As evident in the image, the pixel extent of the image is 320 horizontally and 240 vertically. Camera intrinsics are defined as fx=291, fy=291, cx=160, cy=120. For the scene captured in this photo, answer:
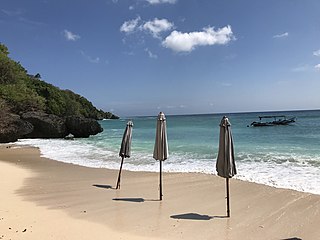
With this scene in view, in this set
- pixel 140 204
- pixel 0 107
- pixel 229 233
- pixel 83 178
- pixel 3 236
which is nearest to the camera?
pixel 3 236

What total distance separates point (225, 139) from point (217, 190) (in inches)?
123

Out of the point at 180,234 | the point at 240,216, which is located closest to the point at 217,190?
the point at 240,216

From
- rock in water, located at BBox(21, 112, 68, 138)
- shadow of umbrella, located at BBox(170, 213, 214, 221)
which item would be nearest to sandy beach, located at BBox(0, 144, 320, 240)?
shadow of umbrella, located at BBox(170, 213, 214, 221)

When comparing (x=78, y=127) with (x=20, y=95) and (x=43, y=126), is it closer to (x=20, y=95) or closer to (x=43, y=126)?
(x=43, y=126)

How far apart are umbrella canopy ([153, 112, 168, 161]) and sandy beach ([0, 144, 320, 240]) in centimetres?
128

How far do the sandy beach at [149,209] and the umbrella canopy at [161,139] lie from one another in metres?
1.28

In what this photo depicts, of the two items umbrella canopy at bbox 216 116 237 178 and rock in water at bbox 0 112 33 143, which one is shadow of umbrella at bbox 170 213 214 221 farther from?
rock in water at bbox 0 112 33 143

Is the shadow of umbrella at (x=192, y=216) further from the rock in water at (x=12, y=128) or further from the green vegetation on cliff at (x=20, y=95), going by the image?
the green vegetation on cliff at (x=20, y=95)

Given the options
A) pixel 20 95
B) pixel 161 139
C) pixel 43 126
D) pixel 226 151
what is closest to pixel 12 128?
pixel 43 126

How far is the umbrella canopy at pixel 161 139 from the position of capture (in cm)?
829

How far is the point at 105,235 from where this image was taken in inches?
227

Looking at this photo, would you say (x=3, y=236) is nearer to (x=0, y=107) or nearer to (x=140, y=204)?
(x=140, y=204)

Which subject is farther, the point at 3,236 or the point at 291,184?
the point at 291,184

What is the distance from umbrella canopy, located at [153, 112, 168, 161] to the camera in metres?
8.29
